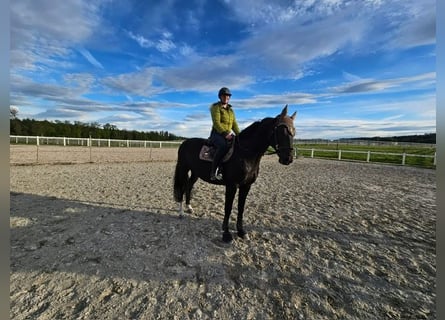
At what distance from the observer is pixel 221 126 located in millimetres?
3832

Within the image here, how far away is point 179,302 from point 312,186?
7.32 metres

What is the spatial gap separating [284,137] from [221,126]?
43.4 inches

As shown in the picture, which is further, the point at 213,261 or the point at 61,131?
the point at 61,131

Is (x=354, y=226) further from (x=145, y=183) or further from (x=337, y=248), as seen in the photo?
(x=145, y=183)

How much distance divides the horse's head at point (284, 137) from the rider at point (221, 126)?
813mm

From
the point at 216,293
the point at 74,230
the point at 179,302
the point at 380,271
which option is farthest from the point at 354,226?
the point at 74,230

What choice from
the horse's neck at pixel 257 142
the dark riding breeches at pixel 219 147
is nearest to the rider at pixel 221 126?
the dark riding breeches at pixel 219 147

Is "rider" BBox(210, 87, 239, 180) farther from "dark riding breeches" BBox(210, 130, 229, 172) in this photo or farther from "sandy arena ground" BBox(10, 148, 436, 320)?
"sandy arena ground" BBox(10, 148, 436, 320)

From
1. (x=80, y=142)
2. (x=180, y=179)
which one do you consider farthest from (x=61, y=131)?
(x=180, y=179)

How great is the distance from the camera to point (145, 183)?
27.3 ft

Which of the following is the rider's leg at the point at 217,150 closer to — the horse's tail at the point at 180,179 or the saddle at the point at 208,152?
the saddle at the point at 208,152

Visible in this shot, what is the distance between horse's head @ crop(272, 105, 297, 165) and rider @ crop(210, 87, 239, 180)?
813 millimetres

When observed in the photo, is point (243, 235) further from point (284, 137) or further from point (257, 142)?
point (284, 137)

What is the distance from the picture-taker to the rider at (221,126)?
12.5 ft
